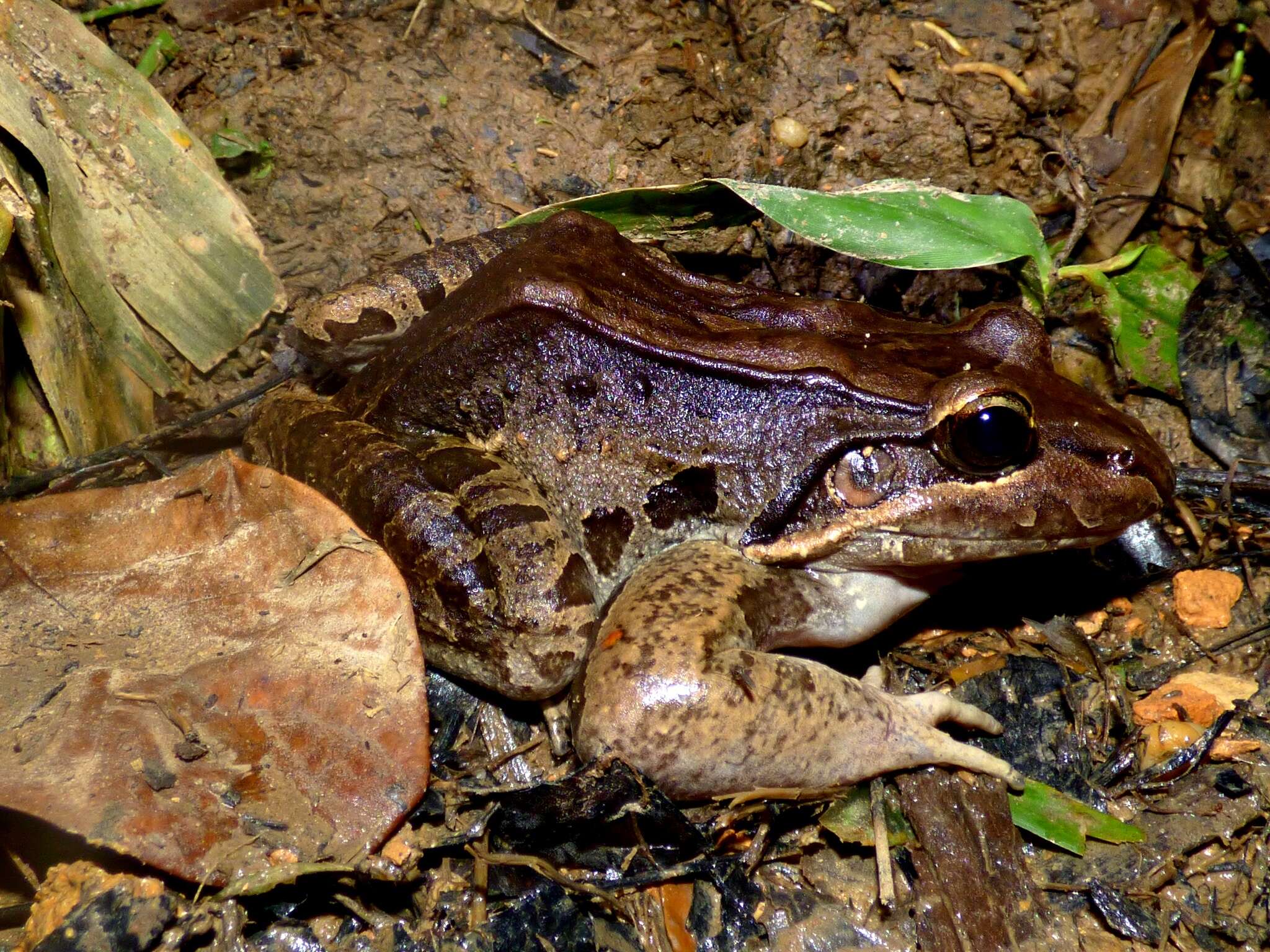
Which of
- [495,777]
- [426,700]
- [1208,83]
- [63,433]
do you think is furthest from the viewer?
[1208,83]

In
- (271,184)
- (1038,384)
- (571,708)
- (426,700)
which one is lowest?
(571,708)

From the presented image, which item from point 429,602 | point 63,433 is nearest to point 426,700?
point 429,602

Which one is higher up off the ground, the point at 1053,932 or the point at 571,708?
the point at 571,708

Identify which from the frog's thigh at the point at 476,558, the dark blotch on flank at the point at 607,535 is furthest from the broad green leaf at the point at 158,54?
the dark blotch on flank at the point at 607,535

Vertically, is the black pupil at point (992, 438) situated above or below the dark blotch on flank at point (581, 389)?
below

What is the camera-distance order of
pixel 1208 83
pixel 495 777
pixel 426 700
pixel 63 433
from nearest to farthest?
pixel 426 700, pixel 495 777, pixel 63 433, pixel 1208 83

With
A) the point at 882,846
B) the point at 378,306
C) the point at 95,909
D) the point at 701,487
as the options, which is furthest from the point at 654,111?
the point at 95,909

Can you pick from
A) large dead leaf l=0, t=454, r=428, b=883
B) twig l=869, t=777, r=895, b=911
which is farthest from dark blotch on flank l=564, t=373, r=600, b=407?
twig l=869, t=777, r=895, b=911

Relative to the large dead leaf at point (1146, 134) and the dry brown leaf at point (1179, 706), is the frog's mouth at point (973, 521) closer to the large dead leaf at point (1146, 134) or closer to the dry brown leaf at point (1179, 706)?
the dry brown leaf at point (1179, 706)

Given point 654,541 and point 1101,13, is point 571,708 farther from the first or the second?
point 1101,13
